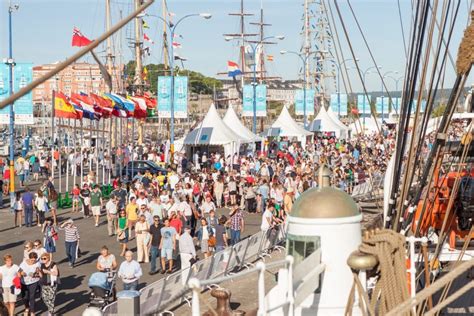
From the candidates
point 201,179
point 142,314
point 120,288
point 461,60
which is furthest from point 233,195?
point 461,60

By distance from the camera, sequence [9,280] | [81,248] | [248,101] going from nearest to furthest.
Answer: [9,280], [81,248], [248,101]

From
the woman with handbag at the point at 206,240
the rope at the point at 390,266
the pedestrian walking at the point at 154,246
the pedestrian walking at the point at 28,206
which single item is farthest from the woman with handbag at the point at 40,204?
the rope at the point at 390,266

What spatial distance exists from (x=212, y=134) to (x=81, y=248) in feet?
63.7

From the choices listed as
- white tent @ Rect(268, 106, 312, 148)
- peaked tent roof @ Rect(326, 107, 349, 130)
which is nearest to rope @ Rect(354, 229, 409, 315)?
white tent @ Rect(268, 106, 312, 148)

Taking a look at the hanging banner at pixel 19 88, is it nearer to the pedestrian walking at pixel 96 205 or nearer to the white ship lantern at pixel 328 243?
the pedestrian walking at pixel 96 205

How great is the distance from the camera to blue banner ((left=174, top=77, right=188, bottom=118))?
40.3m

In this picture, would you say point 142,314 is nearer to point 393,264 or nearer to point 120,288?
point 120,288

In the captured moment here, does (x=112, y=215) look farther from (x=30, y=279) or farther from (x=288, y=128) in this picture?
(x=288, y=128)

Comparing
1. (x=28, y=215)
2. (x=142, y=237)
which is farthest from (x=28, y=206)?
(x=142, y=237)

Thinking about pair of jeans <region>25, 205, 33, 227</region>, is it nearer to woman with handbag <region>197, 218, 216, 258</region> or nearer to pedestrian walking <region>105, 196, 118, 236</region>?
pedestrian walking <region>105, 196, 118, 236</region>

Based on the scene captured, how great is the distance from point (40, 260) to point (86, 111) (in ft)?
55.5

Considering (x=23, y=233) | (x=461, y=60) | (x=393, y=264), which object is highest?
(x=461, y=60)

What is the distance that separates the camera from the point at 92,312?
181 inches

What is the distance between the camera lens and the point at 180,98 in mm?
40688
